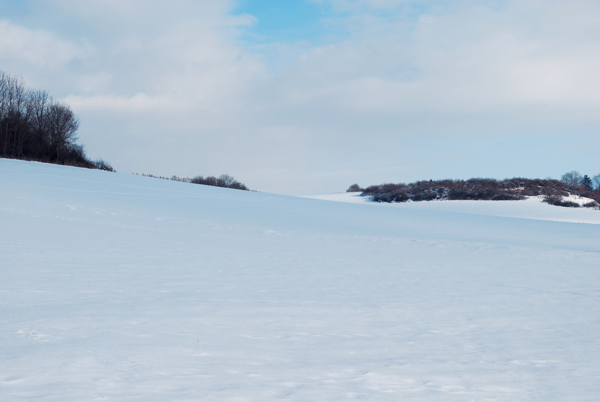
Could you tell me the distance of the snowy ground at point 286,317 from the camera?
9.95 ft

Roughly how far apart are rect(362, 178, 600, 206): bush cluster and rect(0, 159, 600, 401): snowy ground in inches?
966

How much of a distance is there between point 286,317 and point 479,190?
3324 centimetres

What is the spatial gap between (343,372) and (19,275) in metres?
4.90

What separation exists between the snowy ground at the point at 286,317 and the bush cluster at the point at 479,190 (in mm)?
24530

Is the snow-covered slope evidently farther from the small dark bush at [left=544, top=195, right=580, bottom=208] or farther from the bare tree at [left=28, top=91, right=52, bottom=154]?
the bare tree at [left=28, top=91, right=52, bottom=154]

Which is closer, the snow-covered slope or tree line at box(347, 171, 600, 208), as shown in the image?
the snow-covered slope

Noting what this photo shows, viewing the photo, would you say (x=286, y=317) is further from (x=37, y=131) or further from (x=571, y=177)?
(x=571, y=177)

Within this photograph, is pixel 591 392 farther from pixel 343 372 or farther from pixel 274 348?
pixel 274 348

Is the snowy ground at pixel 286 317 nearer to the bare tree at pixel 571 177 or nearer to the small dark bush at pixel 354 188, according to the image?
the small dark bush at pixel 354 188

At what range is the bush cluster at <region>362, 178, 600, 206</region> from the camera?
3441cm

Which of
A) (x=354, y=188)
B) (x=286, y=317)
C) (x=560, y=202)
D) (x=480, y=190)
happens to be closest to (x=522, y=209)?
(x=560, y=202)

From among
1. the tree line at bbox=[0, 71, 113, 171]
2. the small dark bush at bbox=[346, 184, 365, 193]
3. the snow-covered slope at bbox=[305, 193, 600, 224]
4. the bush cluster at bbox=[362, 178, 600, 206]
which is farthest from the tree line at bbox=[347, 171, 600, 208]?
the tree line at bbox=[0, 71, 113, 171]

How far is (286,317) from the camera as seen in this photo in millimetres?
4570

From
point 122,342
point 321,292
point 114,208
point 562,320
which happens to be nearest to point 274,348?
point 122,342
